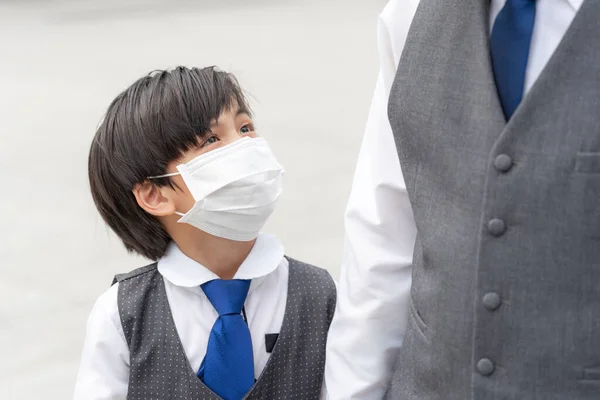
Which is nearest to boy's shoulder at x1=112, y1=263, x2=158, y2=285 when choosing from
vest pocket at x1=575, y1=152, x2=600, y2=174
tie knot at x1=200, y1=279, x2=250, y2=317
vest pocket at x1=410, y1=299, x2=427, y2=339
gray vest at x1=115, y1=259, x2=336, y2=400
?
gray vest at x1=115, y1=259, x2=336, y2=400

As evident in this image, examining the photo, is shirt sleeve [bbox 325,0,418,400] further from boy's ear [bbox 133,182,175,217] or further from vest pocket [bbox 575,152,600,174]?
boy's ear [bbox 133,182,175,217]

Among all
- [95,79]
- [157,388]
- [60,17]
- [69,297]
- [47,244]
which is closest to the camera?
[157,388]

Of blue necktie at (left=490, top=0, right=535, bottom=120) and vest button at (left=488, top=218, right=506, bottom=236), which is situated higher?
blue necktie at (left=490, top=0, right=535, bottom=120)

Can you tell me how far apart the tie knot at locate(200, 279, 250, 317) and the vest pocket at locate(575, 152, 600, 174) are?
30.6 inches

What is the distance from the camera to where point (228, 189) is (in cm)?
175

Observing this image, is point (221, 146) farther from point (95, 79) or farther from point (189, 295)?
point (95, 79)

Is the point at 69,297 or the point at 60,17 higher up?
the point at 60,17

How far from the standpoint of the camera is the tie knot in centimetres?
172

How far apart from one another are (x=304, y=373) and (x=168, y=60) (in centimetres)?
423

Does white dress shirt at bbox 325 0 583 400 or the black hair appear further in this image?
the black hair

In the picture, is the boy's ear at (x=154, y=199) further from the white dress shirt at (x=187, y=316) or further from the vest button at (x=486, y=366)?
the vest button at (x=486, y=366)

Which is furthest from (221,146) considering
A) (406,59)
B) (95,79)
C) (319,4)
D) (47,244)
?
(319,4)

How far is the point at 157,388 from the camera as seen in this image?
1.72m

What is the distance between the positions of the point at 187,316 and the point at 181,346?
0.18 ft
